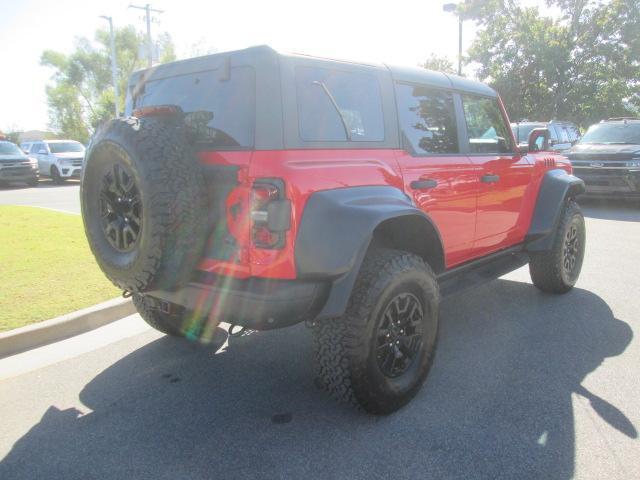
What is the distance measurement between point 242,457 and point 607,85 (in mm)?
28977

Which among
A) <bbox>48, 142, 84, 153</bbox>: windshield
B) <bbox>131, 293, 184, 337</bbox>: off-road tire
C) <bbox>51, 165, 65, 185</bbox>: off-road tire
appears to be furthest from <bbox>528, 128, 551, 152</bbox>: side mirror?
<bbox>48, 142, 84, 153</bbox>: windshield

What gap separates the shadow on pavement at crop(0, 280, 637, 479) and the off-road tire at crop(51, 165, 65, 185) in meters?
17.4

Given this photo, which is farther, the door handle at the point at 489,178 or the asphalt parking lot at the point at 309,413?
the door handle at the point at 489,178

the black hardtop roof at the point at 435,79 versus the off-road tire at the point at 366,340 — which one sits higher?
the black hardtop roof at the point at 435,79

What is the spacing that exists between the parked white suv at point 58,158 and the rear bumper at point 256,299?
17538 millimetres

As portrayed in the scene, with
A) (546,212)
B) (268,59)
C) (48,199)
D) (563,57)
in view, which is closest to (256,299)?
(268,59)

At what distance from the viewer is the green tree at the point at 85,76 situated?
52.9m

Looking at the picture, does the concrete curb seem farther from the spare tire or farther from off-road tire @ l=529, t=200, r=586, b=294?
off-road tire @ l=529, t=200, r=586, b=294

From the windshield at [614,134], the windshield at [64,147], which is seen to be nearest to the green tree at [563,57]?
the windshield at [614,134]

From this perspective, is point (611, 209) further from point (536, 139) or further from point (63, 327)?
point (63, 327)

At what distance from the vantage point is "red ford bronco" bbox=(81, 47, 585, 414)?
243 centimetres

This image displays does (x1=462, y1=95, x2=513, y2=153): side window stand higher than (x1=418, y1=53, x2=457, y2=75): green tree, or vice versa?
(x1=418, y1=53, x2=457, y2=75): green tree

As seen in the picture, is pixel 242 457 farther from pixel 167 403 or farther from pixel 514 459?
pixel 514 459

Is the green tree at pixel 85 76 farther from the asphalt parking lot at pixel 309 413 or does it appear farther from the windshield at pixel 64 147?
the asphalt parking lot at pixel 309 413
